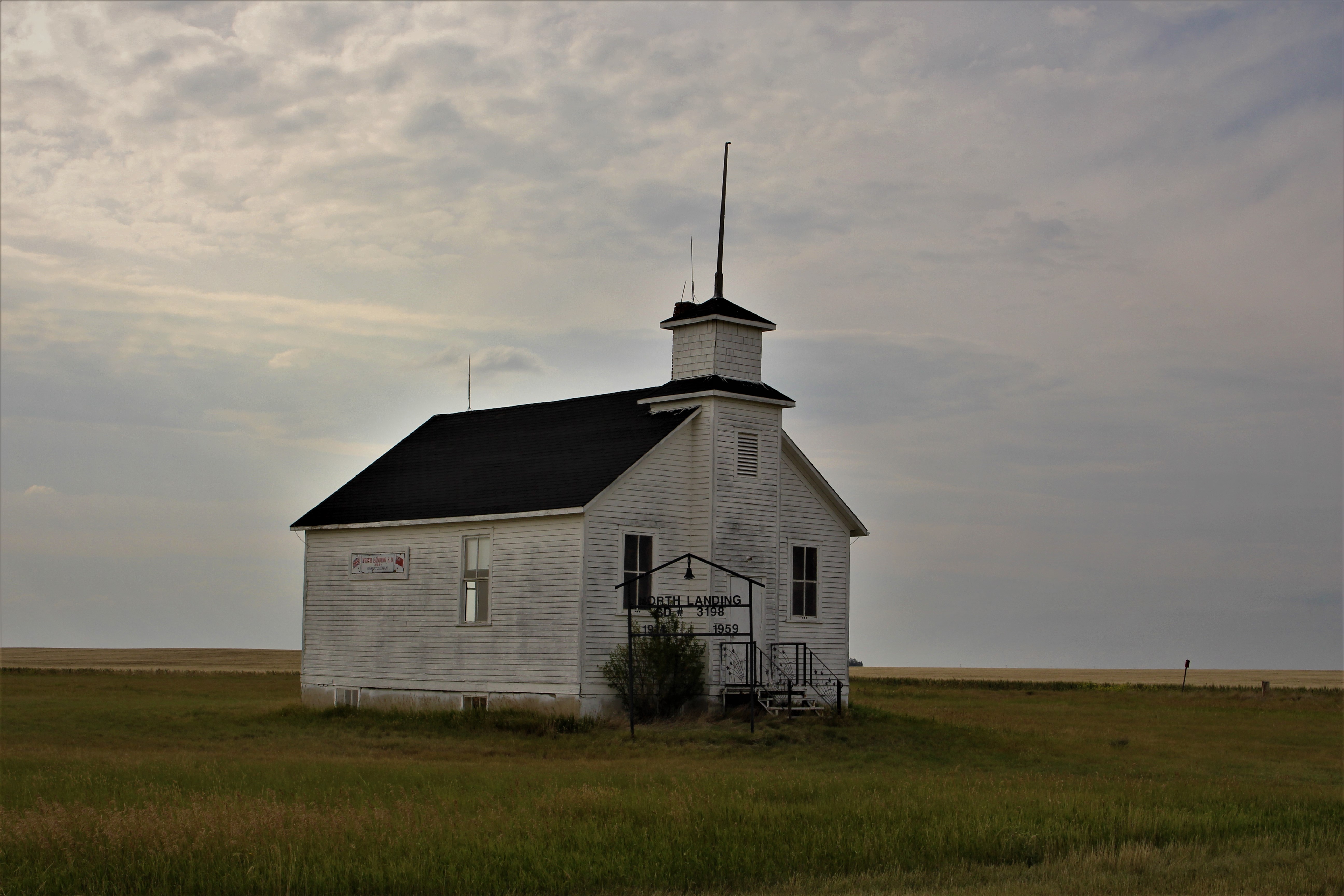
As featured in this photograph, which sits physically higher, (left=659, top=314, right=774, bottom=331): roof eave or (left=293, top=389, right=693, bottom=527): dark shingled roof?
(left=659, top=314, right=774, bottom=331): roof eave

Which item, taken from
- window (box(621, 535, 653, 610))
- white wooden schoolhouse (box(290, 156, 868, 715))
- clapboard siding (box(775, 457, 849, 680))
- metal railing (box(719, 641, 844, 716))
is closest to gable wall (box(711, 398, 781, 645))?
white wooden schoolhouse (box(290, 156, 868, 715))

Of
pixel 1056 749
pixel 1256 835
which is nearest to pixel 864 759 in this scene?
pixel 1056 749

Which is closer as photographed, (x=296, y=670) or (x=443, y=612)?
(x=443, y=612)

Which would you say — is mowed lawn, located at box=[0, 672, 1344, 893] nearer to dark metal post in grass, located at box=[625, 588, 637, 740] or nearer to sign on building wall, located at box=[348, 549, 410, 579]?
dark metal post in grass, located at box=[625, 588, 637, 740]

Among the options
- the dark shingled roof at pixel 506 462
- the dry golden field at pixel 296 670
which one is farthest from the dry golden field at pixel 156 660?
the dark shingled roof at pixel 506 462

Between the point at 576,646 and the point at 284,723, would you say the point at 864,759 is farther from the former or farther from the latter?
the point at 284,723

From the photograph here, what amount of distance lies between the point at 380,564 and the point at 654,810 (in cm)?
2098

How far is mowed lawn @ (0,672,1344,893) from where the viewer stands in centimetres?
1300

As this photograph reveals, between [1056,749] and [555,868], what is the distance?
17669 mm

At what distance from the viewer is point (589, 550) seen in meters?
30.6

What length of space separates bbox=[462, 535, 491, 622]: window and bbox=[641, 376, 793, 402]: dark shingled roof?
5.51 meters

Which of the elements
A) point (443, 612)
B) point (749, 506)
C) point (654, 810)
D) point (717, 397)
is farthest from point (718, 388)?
point (654, 810)

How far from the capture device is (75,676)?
188 ft

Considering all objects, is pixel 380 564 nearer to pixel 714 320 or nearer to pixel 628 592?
pixel 628 592
